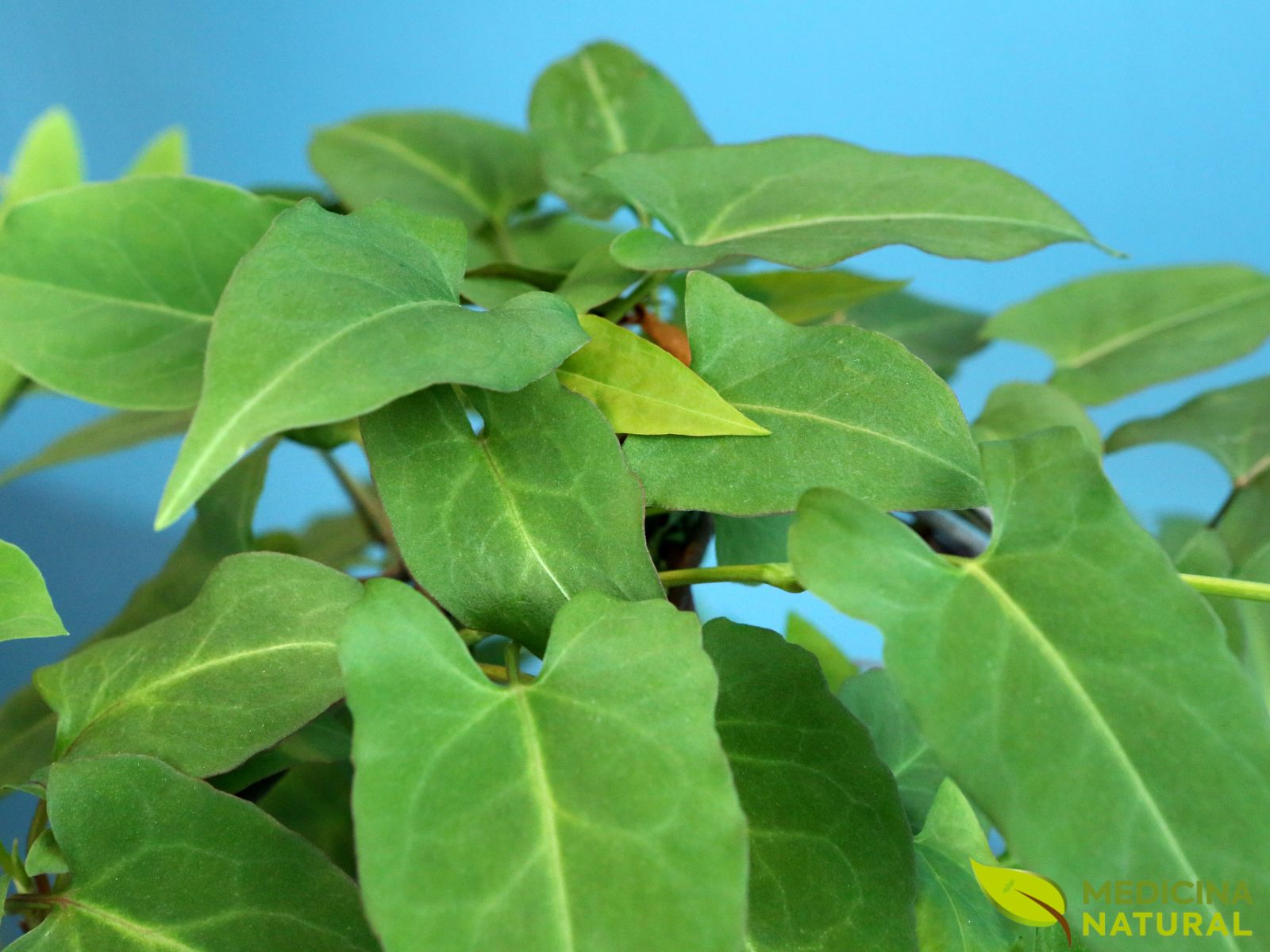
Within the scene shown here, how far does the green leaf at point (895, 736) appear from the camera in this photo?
0.47 metres

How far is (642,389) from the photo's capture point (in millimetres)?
401

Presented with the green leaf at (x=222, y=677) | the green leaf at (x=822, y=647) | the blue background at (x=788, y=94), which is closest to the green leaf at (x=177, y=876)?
the green leaf at (x=222, y=677)

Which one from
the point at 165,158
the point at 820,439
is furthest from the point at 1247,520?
the point at 165,158

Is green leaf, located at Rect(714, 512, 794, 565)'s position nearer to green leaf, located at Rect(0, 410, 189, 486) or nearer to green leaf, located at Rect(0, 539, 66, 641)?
green leaf, located at Rect(0, 539, 66, 641)

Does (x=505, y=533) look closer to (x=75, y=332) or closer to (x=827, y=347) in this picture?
(x=827, y=347)

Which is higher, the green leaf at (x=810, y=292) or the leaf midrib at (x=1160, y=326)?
the green leaf at (x=810, y=292)

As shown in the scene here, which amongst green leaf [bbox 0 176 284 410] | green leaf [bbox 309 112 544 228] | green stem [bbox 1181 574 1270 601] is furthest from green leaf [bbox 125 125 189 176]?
green stem [bbox 1181 574 1270 601]

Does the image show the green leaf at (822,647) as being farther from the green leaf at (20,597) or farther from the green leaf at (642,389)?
the green leaf at (20,597)

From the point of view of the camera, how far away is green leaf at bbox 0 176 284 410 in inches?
19.1

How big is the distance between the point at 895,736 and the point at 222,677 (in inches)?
11.3

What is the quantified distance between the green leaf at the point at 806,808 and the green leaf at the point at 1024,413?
0.23 metres

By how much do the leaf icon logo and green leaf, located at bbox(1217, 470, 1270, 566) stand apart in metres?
0.28

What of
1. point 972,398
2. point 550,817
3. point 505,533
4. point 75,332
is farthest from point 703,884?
point 972,398

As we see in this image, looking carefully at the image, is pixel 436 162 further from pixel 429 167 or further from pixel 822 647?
pixel 822 647
